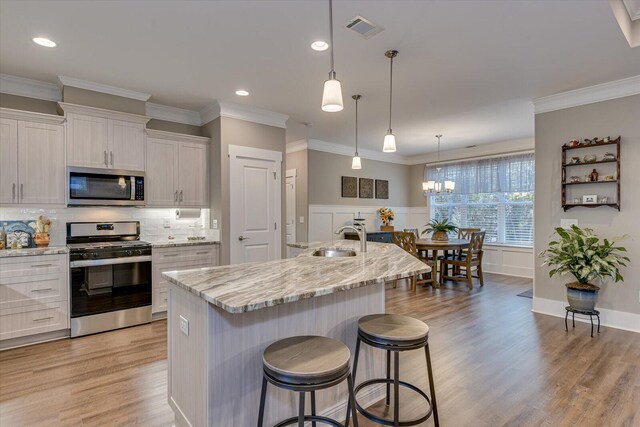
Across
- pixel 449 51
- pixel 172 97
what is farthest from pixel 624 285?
pixel 172 97

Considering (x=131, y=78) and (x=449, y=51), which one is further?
(x=131, y=78)

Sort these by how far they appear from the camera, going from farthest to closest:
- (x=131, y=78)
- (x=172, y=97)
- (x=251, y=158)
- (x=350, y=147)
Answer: (x=350, y=147), (x=251, y=158), (x=172, y=97), (x=131, y=78)

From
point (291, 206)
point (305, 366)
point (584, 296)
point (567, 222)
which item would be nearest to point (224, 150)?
point (291, 206)

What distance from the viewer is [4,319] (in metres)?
3.11

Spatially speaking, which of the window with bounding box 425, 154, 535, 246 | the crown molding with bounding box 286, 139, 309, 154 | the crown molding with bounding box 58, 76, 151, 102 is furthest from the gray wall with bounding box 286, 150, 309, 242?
the window with bounding box 425, 154, 535, 246

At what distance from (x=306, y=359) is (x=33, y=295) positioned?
127 inches

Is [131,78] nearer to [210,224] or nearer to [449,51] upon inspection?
[210,224]

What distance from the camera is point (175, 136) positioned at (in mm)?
4312

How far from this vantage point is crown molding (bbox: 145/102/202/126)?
4414 mm

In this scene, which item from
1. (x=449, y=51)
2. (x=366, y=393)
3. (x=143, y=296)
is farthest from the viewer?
(x=143, y=296)

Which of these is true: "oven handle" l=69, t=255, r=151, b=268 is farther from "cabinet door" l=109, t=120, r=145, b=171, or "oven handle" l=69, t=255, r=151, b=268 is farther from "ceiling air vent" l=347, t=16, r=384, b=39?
"ceiling air vent" l=347, t=16, r=384, b=39

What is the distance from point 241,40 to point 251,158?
193 cm

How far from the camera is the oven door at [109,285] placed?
3.43 meters

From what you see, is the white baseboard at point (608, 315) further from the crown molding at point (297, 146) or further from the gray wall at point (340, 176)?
the crown molding at point (297, 146)
